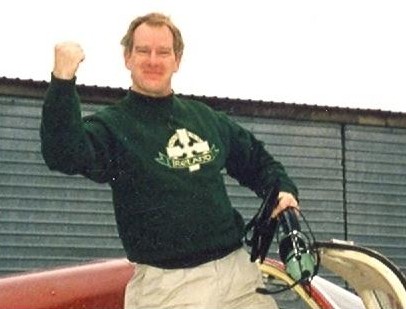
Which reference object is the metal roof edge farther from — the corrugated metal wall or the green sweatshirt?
the green sweatshirt

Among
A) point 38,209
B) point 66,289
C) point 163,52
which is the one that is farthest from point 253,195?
point 163,52

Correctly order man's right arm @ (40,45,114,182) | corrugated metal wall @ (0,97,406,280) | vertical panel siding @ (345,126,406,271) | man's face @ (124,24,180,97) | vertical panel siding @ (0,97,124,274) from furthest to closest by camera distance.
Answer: vertical panel siding @ (345,126,406,271), corrugated metal wall @ (0,97,406,280), vertical panel siding @ (0,97,124,274), man's face @ (124,24,180,97), man's right arm @ (40,45,114,182)

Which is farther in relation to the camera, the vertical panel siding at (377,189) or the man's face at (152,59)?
the vertical panel siding at (377,189)

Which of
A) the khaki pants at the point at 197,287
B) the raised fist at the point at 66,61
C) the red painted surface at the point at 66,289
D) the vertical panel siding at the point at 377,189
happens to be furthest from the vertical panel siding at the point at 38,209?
the raised fist at the point at 66,61

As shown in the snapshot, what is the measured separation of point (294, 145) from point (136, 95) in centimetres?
1050

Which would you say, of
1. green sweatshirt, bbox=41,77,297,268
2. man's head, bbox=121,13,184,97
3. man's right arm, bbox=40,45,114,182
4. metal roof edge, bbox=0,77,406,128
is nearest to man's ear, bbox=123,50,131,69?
man's head, bbox=121,13,184,97

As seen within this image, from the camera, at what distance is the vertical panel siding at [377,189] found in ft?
43.3

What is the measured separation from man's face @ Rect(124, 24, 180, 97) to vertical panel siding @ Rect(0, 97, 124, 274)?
358 inches

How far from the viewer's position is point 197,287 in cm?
274

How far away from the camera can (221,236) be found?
278cm

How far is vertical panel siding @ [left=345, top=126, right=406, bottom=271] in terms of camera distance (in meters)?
13.2

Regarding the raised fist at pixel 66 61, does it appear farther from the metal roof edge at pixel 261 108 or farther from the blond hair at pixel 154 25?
the metal roof edge at pixel 261 108

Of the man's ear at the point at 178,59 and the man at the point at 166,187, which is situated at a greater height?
the man's ear at the point at 178,59

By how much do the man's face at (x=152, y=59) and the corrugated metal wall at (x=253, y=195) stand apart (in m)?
9.10
